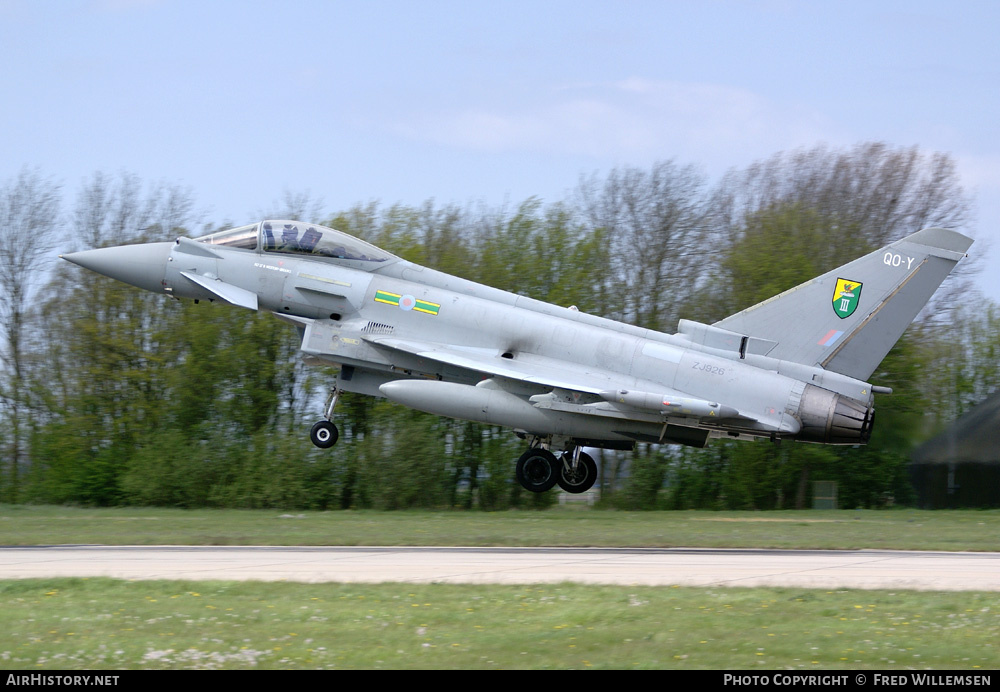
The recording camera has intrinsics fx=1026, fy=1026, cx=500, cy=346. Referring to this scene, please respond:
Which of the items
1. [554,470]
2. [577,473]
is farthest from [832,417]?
[554,470]

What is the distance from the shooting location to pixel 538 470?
21141 mm

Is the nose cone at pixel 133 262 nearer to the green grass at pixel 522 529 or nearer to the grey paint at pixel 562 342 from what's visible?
the grey paint at pixel 562 342

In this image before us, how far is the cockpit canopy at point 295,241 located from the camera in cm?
2119

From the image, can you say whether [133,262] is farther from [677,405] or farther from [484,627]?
[484,627]

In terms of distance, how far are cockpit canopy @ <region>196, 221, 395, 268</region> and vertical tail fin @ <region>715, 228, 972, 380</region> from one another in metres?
8.46

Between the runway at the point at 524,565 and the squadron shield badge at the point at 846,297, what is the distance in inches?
244

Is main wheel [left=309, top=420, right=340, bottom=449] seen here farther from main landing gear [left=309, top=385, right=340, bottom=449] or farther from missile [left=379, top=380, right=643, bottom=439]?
missile [left=379, top=380, right=643, bottom=439]

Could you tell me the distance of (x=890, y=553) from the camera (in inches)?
585

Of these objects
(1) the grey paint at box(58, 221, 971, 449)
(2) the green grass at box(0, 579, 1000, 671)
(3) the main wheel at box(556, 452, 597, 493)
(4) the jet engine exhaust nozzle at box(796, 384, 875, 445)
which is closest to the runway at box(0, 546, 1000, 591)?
(2) the green grass at box(0, 579, 1000, 671)

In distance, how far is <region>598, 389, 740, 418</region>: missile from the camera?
63.0 feet

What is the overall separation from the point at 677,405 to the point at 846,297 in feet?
13.6

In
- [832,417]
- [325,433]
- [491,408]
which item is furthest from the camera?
[325,433]
